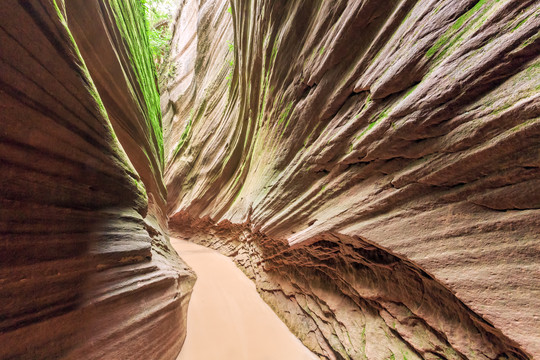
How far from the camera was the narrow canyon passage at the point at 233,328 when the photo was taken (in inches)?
87.7

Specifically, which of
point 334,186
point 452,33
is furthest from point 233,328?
point 452,33

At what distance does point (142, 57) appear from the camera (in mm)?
3486

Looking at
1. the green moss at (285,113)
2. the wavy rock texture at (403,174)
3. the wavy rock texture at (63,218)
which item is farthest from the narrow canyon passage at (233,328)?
the green moss at (285,113)

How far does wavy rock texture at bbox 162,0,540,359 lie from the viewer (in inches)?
42.6

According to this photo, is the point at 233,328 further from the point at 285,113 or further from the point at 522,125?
the point at 522,125

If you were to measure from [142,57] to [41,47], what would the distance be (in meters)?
3.13

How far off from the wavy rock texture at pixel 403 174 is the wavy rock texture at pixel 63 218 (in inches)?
71.8

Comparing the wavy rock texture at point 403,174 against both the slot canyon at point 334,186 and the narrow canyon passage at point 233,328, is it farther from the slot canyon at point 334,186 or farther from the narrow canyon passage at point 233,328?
the narrow canyon passage at point 233,328

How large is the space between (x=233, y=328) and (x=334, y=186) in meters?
2.40

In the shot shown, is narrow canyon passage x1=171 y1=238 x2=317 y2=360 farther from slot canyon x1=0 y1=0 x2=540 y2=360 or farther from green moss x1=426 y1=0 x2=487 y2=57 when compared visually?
green moss x1=426 y1=0 x2=487 y2=57

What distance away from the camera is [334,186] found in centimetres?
221

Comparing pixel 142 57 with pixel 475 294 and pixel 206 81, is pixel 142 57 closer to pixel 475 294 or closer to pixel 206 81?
pixel 206 81

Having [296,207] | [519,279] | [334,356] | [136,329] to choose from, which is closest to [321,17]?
[296,207]

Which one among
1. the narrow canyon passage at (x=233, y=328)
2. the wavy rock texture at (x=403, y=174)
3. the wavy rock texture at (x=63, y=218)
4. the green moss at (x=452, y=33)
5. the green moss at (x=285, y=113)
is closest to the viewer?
the wavy rock texture at (x=63, y=218)
